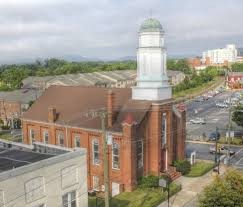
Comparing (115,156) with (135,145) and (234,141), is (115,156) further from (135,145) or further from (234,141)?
(234,141)

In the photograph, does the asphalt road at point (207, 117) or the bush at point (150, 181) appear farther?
the asphalt road at point (207, 117)

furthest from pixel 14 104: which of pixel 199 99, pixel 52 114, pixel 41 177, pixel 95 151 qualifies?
pixel 41 177

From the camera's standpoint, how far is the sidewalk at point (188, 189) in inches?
1245

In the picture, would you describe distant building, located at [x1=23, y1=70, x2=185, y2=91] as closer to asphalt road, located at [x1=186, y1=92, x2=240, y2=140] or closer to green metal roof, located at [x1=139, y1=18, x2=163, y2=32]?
asphalt road, located at [x1=186, y1=92, x2=240, y2=140]

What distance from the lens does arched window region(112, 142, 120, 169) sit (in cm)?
3410

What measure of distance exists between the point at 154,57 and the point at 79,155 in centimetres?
1473

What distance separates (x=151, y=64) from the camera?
117ft

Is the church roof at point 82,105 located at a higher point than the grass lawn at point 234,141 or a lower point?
higher

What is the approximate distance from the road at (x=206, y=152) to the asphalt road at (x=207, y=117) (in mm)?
4427

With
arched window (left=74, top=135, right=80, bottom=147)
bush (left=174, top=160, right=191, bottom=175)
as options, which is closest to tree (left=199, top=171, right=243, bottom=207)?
bush (left=174, top=160, right=191, bottom=175)


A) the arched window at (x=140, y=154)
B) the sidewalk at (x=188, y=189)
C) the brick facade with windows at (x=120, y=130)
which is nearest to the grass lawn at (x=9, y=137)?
the brick facade with windows at (x=120, y=130)

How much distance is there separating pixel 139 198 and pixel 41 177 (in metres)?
12.0

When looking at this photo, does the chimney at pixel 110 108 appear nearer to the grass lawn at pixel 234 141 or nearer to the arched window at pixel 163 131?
the arched window at pixel 163 131

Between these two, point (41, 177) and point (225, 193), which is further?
point (225, 193)
